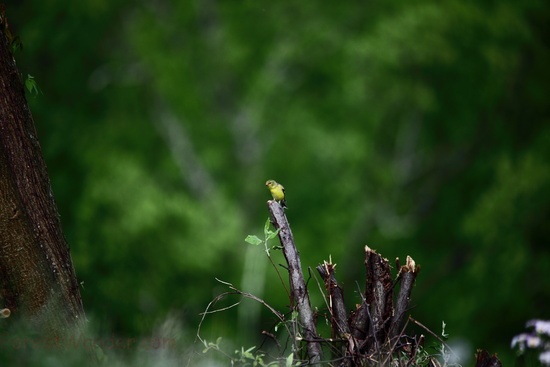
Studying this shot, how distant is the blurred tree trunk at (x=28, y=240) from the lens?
9.05 feet

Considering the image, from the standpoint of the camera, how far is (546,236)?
1073 centimetres

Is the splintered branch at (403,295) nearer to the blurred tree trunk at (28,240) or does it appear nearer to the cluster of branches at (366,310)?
the cluster of branches at (366,310)

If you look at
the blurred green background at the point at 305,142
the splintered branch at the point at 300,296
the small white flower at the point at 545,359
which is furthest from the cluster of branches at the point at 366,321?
the blurred green background at the point at 305,142

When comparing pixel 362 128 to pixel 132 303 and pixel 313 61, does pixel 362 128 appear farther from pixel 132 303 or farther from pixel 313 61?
pixel 132 303

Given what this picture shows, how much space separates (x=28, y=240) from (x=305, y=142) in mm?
10654

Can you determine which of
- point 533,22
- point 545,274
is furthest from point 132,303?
point 533,22

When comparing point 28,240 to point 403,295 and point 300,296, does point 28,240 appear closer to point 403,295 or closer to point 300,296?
point 300,296

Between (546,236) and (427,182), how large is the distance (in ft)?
9.12

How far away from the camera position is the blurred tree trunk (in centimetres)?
276

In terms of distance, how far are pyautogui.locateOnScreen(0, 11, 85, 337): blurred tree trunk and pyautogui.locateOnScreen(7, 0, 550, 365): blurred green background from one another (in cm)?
619

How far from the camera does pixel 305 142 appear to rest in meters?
13.3

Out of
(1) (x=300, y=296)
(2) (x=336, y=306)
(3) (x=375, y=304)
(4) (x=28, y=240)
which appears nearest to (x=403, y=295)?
(3) (x=375, y=304)

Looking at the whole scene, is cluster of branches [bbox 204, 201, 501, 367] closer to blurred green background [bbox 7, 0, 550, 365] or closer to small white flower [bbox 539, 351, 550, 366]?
small white flower [bbox 539, 351, 550, 366]

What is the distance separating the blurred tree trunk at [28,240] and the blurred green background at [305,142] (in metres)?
6.19
